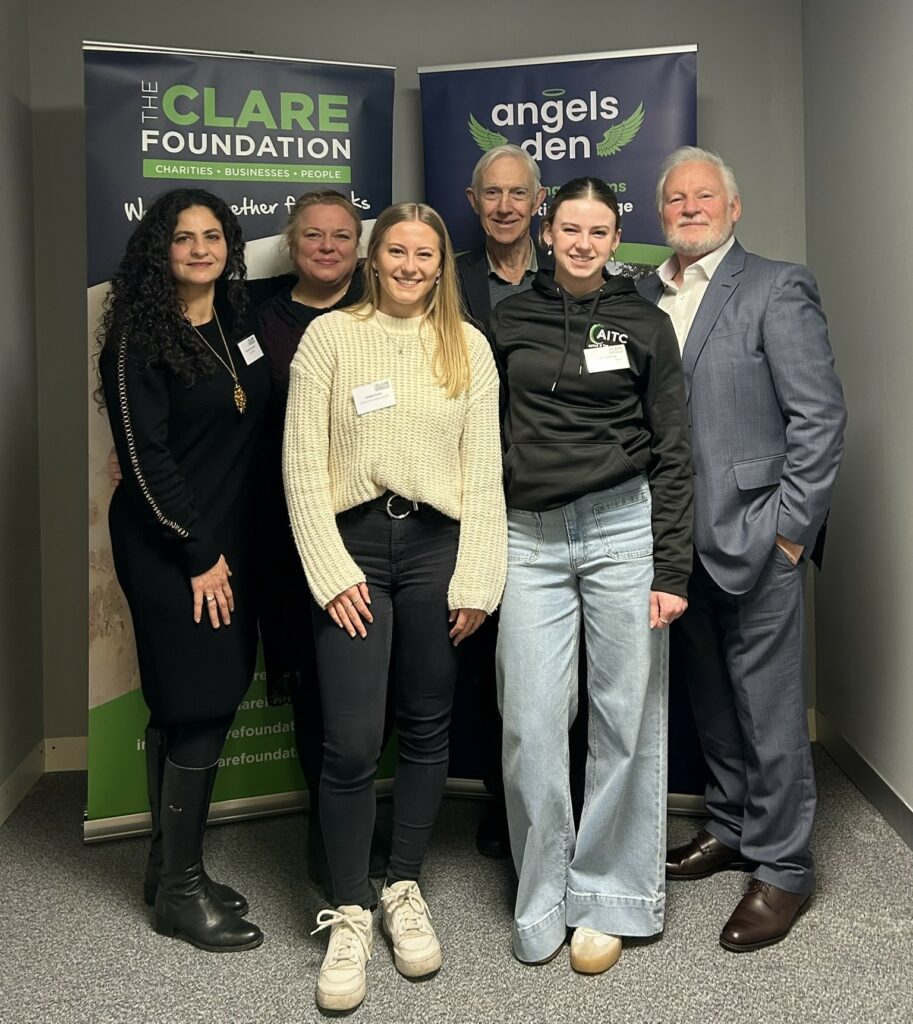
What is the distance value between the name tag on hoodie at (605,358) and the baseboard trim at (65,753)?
240 cm

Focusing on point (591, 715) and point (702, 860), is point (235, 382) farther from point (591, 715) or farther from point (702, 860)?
point (702, 860)

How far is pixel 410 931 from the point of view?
2.19 meters

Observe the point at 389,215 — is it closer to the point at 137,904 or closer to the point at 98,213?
the point at 98,213

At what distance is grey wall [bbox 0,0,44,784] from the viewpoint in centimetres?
311

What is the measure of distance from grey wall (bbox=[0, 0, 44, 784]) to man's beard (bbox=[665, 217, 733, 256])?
2066 millimetres

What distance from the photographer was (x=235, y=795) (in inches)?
121

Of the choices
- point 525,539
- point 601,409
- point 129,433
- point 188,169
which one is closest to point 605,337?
point 601,409

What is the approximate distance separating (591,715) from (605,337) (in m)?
0.86

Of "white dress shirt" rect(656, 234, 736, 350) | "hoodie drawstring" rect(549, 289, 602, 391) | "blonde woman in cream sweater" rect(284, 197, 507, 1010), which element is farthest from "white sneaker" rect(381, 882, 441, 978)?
"white dress shirt" rect(656, 234, 736, 350)

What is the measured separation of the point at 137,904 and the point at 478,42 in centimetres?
301

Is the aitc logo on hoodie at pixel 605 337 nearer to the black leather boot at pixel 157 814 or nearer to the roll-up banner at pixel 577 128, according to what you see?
the roll-up banner at pixel 577 128

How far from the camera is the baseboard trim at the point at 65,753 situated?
11.5 ft

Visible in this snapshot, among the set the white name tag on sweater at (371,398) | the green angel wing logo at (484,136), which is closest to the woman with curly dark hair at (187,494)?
the white name tag on sweater at (371,398)

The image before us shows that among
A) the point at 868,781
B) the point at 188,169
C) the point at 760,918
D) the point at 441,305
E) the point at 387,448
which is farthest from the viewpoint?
the point at 868,781
